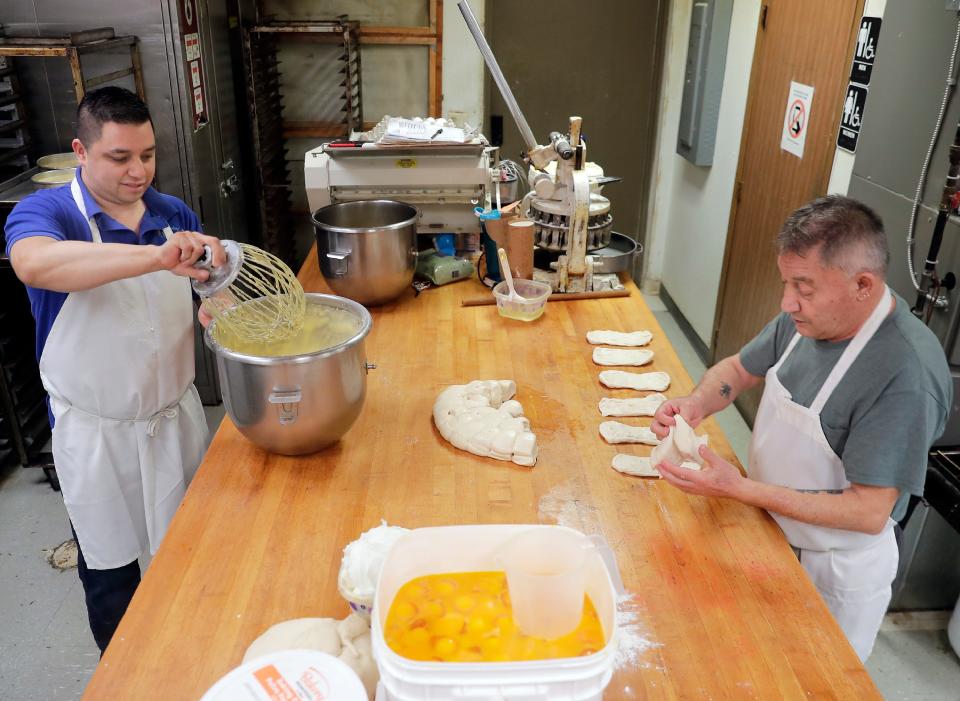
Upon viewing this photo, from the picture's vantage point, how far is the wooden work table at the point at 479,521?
1257 mm

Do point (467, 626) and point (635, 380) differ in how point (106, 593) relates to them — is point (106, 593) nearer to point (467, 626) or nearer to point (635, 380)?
point (467, 626)

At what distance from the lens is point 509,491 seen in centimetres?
170

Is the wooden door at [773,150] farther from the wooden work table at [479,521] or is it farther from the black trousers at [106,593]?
the black trousers at [106,593]

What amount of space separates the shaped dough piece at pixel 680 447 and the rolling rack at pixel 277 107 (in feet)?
10.1

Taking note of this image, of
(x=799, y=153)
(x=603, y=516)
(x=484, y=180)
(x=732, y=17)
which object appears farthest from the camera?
(x=732, y=17)

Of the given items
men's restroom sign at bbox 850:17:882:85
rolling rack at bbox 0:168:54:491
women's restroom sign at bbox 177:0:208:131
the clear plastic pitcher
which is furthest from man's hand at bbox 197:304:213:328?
men's restroom sign at bbox 850:17:882:85

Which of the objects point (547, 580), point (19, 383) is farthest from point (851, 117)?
point (19, 383)

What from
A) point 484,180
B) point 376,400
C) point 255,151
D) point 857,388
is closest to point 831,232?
point 857,388

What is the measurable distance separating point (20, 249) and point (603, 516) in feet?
4.73

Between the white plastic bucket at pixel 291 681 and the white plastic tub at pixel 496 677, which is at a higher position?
the white plastic tub at pixel 496 677

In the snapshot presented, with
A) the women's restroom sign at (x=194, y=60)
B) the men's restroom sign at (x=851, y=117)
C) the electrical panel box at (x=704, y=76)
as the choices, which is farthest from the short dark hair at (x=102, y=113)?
the electrical panel box at (x=704, y=76)

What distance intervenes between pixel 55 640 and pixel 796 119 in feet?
11.8

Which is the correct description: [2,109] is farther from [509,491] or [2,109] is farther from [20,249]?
[509,491]

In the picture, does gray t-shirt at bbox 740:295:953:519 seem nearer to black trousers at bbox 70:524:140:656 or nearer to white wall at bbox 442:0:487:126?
black trousers at bbox 70:524:140:656
